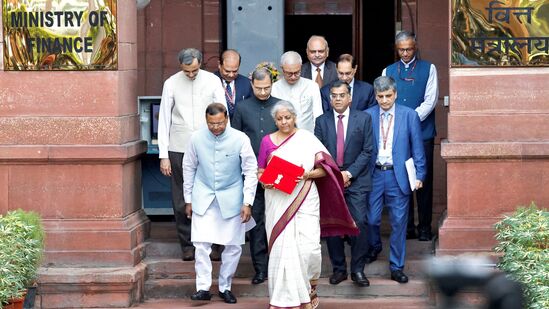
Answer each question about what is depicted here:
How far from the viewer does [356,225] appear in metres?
9.52

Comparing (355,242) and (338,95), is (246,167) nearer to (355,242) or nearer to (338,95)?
(338,95)

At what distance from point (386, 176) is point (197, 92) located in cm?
184

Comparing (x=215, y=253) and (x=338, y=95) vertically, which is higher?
(x=338, y=95)

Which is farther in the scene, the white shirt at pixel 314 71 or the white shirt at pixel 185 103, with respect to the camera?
the white shirt at pixel 314 71

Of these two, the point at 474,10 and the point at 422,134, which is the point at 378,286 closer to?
the point at 422,134

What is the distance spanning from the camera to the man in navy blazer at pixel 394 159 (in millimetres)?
9789

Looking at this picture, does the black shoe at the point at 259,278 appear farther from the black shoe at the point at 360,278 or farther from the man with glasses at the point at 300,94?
the man with glasses at the point at 300,94

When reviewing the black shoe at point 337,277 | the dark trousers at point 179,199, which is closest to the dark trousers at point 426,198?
the black shoe at point 337,277

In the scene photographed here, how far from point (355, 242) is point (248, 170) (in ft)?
3.69

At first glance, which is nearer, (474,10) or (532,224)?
(532,224)

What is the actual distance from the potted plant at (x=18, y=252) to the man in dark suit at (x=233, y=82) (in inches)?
82.4

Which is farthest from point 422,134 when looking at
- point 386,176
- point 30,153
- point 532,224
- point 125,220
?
point 30,153

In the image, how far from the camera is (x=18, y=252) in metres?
8.82

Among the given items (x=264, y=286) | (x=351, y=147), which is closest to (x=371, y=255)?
(x=264, y=286)
